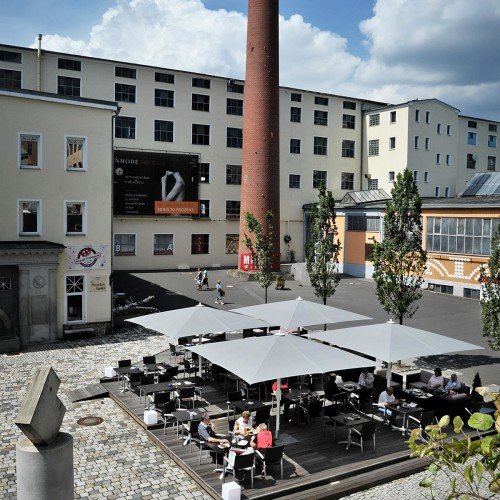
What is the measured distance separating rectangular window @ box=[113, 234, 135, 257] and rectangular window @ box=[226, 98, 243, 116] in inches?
599

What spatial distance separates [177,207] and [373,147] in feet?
75.0

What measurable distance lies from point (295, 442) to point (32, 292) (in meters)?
15.4

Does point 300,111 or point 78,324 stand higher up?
point 300,111

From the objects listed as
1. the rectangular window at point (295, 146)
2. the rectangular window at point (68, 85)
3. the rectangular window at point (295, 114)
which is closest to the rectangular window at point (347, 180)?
the rectangular window at point (295, 146)

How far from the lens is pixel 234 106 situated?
5375 cm

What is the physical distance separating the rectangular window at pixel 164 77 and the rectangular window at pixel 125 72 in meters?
1.98

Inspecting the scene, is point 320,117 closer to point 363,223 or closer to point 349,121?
point 349,121

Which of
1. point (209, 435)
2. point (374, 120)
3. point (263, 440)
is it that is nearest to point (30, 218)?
point (209, 435)

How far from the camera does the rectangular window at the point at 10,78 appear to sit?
4400 cm

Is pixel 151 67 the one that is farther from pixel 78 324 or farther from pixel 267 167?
pixel 78 324

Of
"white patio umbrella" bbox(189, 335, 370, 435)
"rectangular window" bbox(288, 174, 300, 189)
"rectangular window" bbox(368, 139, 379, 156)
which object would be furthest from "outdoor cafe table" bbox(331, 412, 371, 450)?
"rectangular window" bbox(368, 139, 379, 156)

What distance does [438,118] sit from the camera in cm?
5872

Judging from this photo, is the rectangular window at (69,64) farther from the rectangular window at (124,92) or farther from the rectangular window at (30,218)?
the rectangular window at (30,218)

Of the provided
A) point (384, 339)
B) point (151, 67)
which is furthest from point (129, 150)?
point (384, 339)
